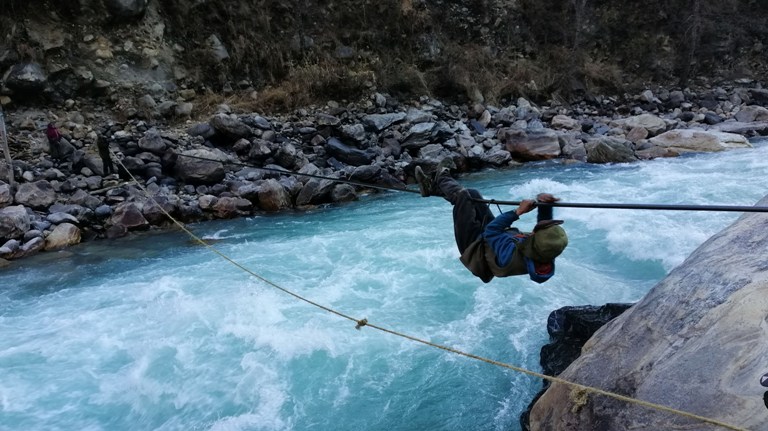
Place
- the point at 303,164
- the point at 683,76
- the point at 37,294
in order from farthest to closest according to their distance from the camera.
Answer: the point at 683,76 → the point at 303,164 → the point at 37,294

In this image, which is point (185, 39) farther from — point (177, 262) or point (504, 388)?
point (504, 388)

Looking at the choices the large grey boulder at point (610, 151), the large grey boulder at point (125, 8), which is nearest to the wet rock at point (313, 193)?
the large grey boulder at point (610, 151)

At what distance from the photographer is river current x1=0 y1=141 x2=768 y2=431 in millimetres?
3906

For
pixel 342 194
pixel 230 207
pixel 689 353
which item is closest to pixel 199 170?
pixel 230 207

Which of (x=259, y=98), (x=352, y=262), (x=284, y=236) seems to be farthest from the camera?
(x=259, y=98)

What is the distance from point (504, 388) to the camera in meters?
3.97

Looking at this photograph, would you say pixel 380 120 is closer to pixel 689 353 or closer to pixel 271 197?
pixel 271 197

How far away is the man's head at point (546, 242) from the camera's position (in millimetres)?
2754

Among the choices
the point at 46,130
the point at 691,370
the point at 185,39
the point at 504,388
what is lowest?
the point at 504,388

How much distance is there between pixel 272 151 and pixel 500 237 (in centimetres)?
864

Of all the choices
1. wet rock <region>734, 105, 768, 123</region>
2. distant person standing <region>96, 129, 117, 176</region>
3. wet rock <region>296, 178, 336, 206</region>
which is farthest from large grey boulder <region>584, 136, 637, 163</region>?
distant person standing <region>96, 129, 117, 176</region>

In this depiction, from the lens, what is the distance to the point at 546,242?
9.05ft

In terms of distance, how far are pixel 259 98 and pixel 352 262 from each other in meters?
8.56

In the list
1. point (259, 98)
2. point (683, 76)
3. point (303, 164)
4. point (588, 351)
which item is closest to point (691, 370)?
point (588, 351)
